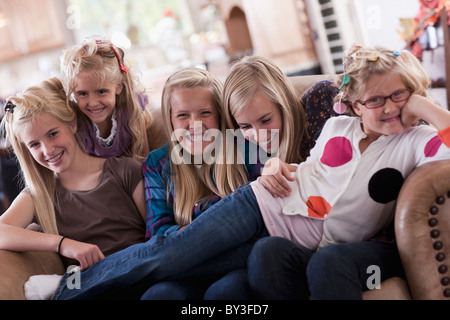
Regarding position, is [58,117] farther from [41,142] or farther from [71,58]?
[71,58]

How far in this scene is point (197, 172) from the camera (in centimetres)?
159

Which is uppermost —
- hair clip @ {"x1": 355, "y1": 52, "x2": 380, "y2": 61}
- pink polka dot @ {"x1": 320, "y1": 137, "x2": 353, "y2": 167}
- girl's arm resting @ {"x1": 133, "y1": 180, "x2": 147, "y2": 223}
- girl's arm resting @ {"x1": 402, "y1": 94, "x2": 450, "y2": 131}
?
hair clip @ {"x1": 355, "y1": 52, "x2": 380, "y2": 61}

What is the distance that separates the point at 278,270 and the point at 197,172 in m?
0.55

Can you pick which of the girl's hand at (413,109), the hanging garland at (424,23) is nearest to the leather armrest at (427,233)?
the girl's hand at (413,109)

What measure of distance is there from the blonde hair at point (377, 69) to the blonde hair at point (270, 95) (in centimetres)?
25

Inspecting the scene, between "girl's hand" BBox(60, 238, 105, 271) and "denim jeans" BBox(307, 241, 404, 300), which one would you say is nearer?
"denim jeans" BBox(307, 241, 404, 300)

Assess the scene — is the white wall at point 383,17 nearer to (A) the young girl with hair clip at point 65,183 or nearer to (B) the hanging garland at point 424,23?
(B) the hanging garland at point 424,23

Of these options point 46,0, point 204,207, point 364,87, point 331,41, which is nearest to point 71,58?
point 204,207

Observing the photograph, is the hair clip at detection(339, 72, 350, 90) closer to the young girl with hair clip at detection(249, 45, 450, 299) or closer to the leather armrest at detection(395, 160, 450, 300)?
the young girl with hair clip at detection(249, 45, 450, 299)

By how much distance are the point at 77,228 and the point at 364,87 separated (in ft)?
3.29

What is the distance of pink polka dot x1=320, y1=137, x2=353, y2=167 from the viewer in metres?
1.31

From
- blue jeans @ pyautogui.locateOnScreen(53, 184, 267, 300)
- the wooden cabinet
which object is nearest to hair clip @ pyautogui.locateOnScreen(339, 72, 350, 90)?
blue jeans @ pyautogui.locateOnScreen(53, 184, 267, 300)

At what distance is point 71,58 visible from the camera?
1725mm

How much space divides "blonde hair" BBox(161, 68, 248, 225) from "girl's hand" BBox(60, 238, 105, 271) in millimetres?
269
